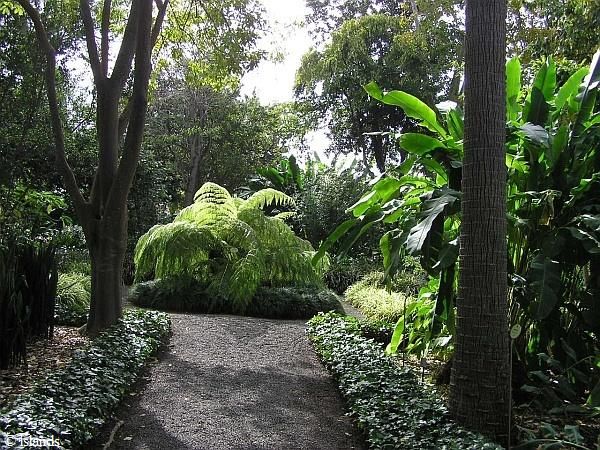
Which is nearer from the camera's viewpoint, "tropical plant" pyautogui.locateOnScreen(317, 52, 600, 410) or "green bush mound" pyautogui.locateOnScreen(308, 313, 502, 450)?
"green bush mound" pyautogui.locateOnScreen(308, 313, 502, 450)

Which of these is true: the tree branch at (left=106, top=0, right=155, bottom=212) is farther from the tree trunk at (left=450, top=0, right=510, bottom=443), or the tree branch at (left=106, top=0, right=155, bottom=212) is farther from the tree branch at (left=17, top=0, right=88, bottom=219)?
the tree trunk at (left=450, top=0, right=510, bottom=443)

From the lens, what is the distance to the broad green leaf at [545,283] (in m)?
3.52

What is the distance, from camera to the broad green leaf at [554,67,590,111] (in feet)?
14.7

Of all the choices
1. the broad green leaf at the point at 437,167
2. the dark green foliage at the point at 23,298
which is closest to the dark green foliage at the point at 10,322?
the dark green foliage at the point at 23,298

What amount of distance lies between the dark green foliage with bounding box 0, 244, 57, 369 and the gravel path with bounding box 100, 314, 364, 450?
111 cm

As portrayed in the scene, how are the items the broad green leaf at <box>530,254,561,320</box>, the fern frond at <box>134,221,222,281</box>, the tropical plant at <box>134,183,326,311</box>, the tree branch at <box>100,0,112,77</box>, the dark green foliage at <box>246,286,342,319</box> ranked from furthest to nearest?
the fern frond at <box>134,221,222,281</box>
the tropical plant at <box>134,183,326,311</box>
the dark green foliage at <box>246,286,342,319</box>
the tree branch at <box>100,0,112,77</box>
the broad green leaf at <box>530,254,561,320</box>

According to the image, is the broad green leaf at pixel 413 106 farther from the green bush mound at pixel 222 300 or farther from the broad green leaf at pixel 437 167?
the green bush mound at pixel 222 300

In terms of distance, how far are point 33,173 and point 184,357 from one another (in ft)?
28.5

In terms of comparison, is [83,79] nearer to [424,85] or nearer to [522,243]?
[424,85]

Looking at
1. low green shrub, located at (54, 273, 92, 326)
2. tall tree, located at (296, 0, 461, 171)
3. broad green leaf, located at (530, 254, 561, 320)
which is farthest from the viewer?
tall tree, located at (296, 0, 461, 171)

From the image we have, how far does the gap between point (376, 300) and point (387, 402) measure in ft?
17.9

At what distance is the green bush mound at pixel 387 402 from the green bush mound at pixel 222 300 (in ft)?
8.32

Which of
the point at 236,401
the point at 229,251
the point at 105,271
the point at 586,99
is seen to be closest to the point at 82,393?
the point at 236,401

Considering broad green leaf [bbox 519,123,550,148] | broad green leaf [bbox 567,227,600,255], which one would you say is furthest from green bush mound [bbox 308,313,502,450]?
broad green leaf [bbox 519,123,550,148]
